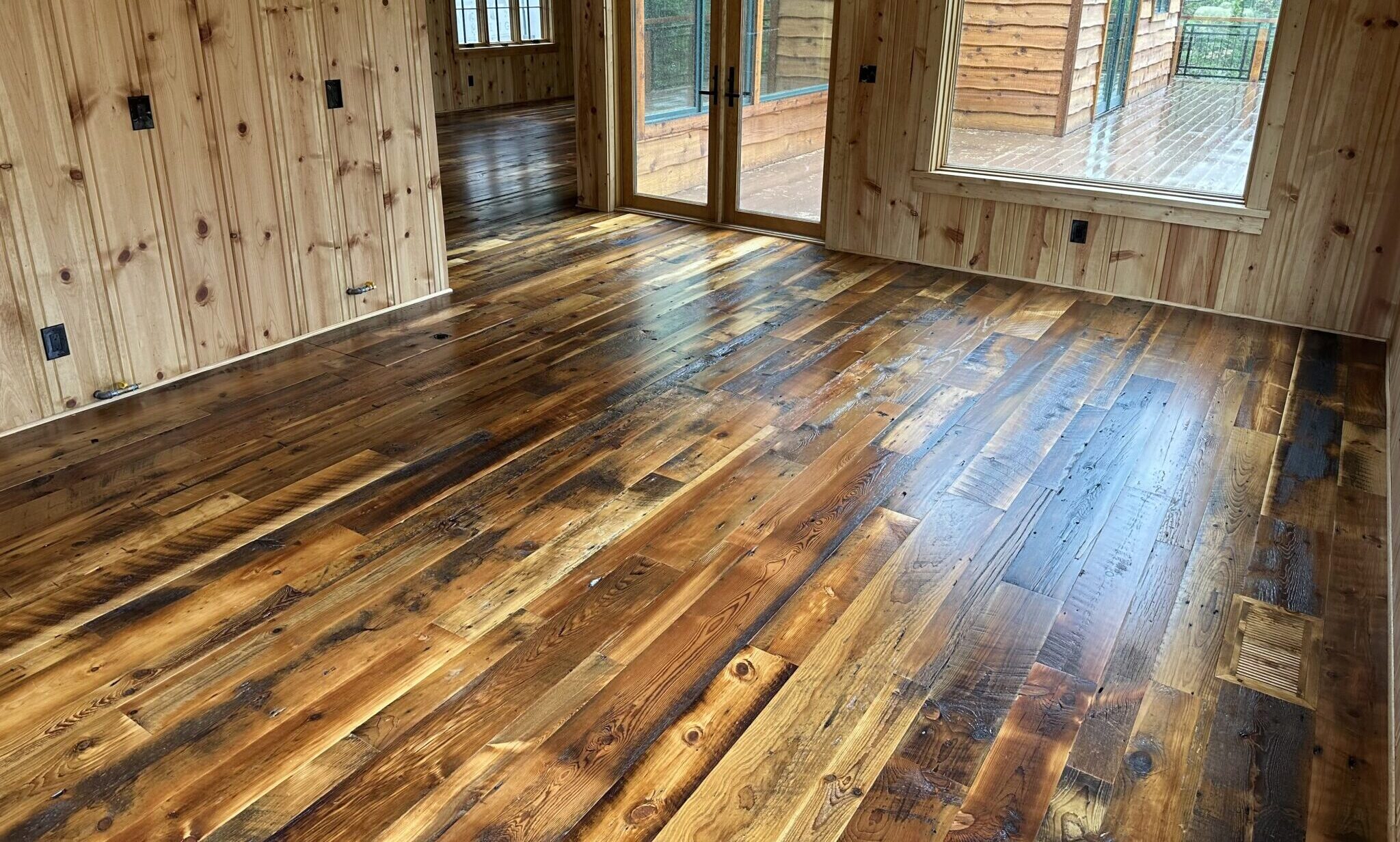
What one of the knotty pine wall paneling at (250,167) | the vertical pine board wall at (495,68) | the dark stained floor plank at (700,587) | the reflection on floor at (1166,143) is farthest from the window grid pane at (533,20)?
the knotty pine wall paneling at (250,167)

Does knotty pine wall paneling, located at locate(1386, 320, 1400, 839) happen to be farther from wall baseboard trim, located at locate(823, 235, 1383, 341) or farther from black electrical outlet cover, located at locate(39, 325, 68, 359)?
black electrical outlet cover, located at locate(39, 325, 68, 359)

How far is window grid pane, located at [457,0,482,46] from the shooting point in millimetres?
12078

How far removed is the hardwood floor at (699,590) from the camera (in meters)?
2.10

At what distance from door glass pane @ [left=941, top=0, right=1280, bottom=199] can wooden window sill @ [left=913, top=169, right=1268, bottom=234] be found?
61 mm

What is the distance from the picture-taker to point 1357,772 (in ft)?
7.12

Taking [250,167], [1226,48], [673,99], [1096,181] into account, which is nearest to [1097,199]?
[1096,181]

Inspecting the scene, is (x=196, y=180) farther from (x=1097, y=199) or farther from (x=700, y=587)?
(x=1097, y=199)

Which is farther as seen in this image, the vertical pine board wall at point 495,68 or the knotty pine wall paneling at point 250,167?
the vertical pine board wall at point 495,68

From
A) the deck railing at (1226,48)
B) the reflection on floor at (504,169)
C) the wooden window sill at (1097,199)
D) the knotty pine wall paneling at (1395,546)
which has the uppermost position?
the deck railing at (1226,48)

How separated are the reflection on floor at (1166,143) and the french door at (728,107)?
1238 mm

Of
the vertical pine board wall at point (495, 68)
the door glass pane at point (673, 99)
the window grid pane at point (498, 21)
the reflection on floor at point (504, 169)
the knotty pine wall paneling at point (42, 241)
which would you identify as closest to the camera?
the knotty pine wall paneling at point (42, 241)

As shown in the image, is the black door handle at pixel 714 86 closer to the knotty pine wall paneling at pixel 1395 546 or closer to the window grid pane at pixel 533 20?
the knotty pine wall paneling at pixel 1395 546

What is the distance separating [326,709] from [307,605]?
46cm

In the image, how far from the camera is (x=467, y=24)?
1222 cm
